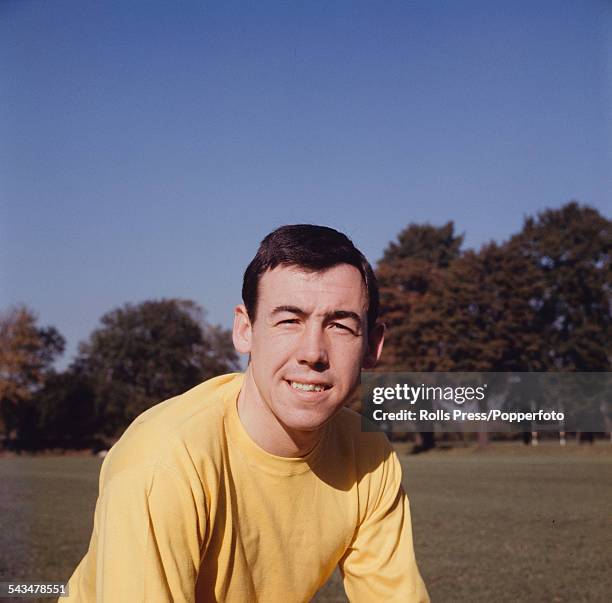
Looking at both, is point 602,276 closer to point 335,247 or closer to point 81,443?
point 81,443

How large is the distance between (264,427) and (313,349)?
1.02 ft

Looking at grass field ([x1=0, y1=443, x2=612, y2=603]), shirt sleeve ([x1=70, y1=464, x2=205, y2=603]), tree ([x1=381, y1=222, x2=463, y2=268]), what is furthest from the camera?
tree ([x1=381, y1=222, x2=463, y2=268])

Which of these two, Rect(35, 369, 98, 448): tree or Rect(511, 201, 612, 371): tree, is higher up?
Rect(511, 201, 612, 371): tree

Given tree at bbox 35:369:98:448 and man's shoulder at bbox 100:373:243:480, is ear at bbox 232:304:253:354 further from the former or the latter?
tree at bbox 35:369:98:448

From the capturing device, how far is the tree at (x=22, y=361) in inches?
1312

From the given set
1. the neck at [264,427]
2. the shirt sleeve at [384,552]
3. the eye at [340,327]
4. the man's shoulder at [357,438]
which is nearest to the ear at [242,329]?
the neck at [264,427]

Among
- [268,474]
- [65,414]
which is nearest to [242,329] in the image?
[268,474]

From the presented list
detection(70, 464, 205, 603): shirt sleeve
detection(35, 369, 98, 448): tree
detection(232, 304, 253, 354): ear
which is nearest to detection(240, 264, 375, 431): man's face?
detection(232, 304, 253, 354): ear

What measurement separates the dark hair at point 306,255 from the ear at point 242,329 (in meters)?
0.04

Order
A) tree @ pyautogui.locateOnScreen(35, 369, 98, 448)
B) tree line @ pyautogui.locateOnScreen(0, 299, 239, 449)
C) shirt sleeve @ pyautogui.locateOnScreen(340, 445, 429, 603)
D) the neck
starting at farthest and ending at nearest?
1. tree @ pyautogui.locateOnScreen(35, 369, 98, 448)
2. tree line @ pyautogui.locateOnScreen(0, 299, 239, 449)
3. shirt sleeve @ pyautogui.locateOnScreen(340, 445, 429, 603)
4. the neck

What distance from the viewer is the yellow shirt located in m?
2.07

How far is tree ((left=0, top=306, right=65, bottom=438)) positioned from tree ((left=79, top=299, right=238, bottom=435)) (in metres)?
5.49

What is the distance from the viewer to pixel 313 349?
7.61ft

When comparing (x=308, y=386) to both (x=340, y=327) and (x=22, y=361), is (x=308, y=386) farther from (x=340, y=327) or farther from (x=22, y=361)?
(x=22, y=361)
